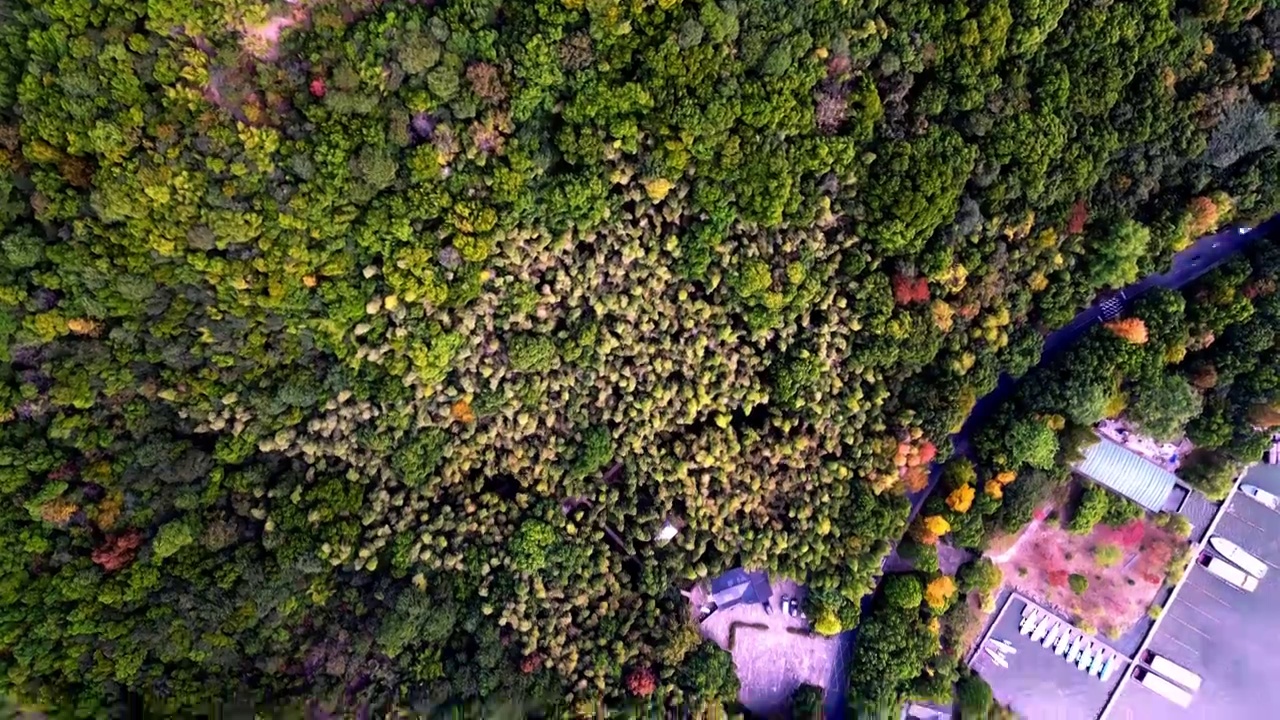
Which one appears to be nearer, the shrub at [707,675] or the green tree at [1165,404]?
the green tree at [1165,404]

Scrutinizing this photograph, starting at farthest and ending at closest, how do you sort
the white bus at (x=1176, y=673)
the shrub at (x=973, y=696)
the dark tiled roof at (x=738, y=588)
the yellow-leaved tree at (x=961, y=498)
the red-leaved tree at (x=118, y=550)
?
1. the white bus at (x=1176, y=673)
2. the dark tiled roof at (x=738, y=588)
3. the shrub at (x=973, y=696)
4. the yellow-leaved tree at (x=961, y=498)
5. the red-leaved tree at (x=118, y=550)

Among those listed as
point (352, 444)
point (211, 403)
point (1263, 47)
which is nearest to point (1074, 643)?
→ point (1263, 47)

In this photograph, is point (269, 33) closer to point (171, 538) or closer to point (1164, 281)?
point (171, 538)

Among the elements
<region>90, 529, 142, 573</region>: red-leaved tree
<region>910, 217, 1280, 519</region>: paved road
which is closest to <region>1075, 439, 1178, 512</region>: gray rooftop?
<region>910, 217, 1280, 519</region>: paved road

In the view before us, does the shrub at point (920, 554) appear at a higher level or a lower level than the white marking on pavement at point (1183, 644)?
lower

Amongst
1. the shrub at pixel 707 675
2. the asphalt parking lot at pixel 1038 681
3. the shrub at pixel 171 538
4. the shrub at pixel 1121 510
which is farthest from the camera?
the asphalt parking lot at pixel 1038 681

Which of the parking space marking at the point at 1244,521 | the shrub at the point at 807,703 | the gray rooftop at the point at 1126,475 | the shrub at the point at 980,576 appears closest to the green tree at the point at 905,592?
the shrub at the point at 980,576

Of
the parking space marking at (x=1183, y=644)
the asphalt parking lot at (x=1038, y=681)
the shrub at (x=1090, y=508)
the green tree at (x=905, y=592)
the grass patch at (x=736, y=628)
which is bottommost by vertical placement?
the grass patch at (x=736, y=628)

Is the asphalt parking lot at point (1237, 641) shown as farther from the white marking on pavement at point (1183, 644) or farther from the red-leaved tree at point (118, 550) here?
the red-leaved tree at point (118, 550)
